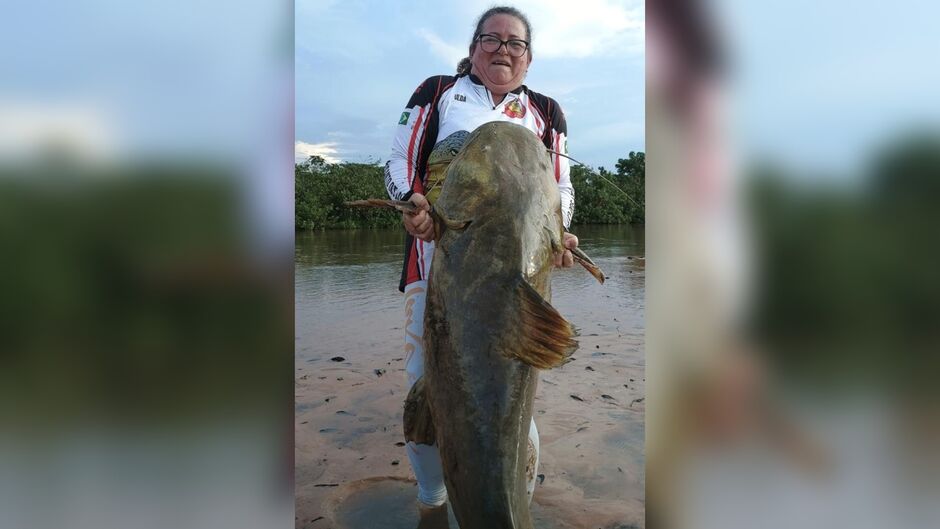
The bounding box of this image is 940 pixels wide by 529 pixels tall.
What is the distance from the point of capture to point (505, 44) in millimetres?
1957

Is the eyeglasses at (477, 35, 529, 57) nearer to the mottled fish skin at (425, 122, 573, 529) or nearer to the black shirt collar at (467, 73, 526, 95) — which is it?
the black shirt collar at (467, 73, 526, 95)

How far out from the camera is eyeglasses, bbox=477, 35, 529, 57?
6.41 ft

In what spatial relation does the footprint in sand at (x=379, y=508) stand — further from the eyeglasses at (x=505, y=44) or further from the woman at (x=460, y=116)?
the eyeglasses at (x=505, y=44)

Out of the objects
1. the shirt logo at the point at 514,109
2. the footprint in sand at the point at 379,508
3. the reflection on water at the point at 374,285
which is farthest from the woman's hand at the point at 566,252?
the reflection on water at the point at 374,285

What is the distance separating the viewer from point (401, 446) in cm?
316

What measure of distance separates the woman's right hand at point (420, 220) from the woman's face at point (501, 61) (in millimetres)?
696

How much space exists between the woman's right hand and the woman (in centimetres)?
29

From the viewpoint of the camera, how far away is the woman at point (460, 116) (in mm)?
1953

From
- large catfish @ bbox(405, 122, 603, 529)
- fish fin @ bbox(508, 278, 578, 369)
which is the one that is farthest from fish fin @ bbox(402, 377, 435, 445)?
fish fin @ bbox(508, 278, 578, 369)

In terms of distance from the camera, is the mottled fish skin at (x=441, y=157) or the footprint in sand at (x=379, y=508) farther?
the footprint in sand at (x=379, y=508)
